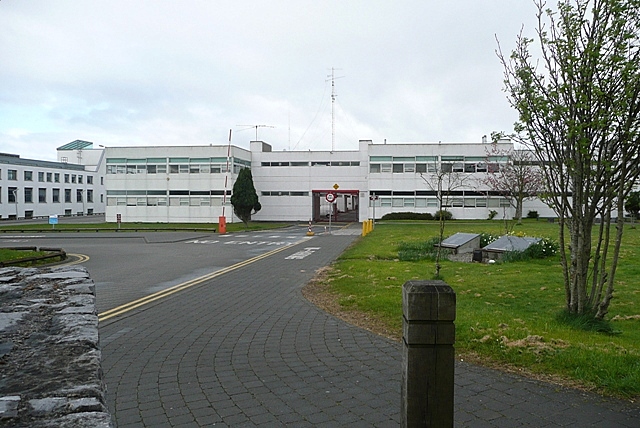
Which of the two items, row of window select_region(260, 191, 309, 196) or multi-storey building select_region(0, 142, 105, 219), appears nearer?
row of window select_region(260, 191, 309, 196)

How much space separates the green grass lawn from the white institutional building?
3770 centimetres

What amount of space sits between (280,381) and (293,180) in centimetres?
5108

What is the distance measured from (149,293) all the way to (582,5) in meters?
9.24

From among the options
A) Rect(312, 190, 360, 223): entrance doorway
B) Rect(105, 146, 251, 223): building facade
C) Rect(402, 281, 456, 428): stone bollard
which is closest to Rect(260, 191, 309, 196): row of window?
Rect(312, 190, 360, 223): entrance doorway

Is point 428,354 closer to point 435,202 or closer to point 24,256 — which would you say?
point 24,256

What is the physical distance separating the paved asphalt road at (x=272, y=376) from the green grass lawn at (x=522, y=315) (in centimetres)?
51

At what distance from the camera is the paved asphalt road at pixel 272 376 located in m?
4.27

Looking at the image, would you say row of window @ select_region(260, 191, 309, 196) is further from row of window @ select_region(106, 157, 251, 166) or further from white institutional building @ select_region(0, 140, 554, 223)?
row of window @ select_region(106, 157, 251, 166)

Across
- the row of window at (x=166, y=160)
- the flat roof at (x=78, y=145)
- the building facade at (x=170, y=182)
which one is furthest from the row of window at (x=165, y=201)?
the flat roof at (x=78, y=145)

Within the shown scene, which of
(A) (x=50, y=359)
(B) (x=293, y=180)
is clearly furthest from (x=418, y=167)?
(A) (x=50, y=359)

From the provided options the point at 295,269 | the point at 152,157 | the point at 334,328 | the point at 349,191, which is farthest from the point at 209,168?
the point at 334,328

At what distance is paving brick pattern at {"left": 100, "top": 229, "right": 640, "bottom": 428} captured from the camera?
425cm

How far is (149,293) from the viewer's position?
10961 millimetres

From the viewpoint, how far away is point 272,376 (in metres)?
5.34
